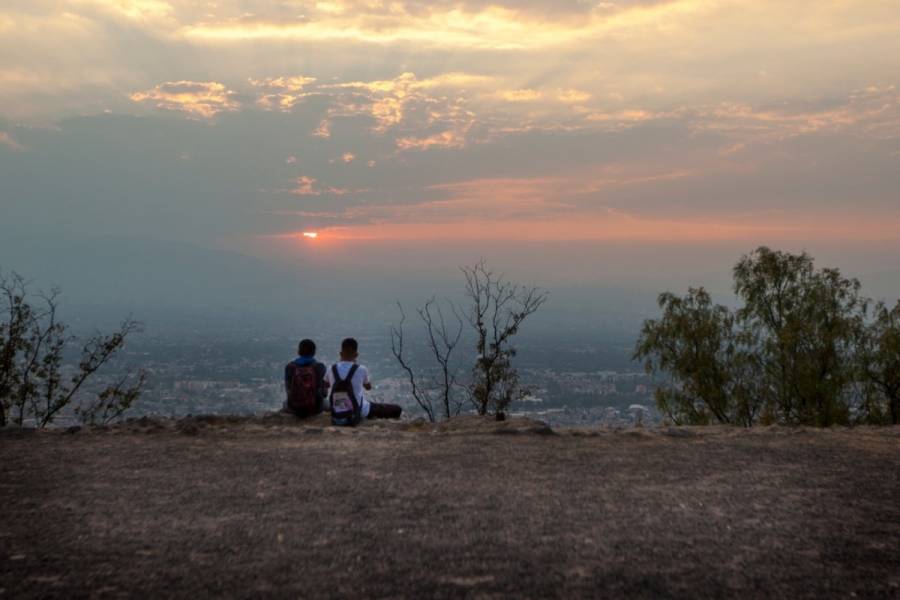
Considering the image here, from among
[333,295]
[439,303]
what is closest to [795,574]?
[439,303]

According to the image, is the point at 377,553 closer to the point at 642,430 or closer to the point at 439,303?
the point at 642,430

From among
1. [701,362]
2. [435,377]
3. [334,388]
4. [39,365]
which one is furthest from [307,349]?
[701,362]

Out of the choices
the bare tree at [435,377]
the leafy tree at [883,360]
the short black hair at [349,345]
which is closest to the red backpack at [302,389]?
the short black hair at [349,345]

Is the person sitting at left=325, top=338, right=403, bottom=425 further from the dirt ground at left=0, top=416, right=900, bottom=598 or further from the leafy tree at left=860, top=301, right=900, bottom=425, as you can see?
the leafy tree at left=860, top=301, right=900, bottom=425

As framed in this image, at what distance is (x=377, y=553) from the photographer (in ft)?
17.3

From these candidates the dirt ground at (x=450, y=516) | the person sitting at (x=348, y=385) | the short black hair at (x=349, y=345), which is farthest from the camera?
the short black hair at (x=349, y=345)

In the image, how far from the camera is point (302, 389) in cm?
1260

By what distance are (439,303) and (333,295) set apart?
171 metres

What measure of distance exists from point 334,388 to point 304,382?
3.48ft

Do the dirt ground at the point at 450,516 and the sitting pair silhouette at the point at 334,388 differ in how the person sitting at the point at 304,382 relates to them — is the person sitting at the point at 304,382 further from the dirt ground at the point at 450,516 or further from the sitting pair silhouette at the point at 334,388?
the dirt ground at the point at 450,516

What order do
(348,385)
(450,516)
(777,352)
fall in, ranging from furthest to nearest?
1. (777,352)
2. (348,385)
3. (450,516)

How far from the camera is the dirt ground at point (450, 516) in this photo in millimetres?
4785

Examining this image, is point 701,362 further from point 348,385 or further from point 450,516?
point 450,516

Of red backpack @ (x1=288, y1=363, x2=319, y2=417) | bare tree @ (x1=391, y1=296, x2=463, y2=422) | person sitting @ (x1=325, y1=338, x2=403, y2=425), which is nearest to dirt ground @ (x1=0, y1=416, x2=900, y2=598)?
person sitting @ (x1=325, y1=338, x2=403, y2=425)
